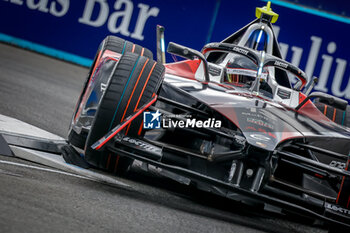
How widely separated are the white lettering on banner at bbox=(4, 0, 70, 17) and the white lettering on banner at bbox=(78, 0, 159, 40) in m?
0.81

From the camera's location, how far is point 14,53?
42.7 ft

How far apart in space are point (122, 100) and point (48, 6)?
37.5 feet

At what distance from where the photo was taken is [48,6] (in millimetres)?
14898

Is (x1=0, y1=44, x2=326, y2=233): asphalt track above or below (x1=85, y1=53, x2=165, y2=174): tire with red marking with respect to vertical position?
below

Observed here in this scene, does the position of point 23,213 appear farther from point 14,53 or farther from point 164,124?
point 14,53

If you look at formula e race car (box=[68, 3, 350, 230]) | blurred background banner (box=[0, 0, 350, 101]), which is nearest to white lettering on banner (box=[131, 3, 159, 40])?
blurred background banner (box=[0, 0, 350, 101])

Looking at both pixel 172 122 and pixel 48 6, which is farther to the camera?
pixel 48 6

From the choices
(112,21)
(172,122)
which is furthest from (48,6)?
(172,122)

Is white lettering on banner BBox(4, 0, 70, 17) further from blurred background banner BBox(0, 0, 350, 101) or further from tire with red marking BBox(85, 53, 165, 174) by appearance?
tire with red marking BBox(85, 53, 165, 174)

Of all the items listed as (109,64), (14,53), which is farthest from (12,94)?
(14,53)

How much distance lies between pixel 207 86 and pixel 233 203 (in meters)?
1.08

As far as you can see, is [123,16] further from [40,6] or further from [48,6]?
[40,6]

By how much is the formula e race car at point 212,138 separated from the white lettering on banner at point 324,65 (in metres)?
8.54

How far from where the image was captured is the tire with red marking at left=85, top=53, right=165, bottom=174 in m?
4.20
